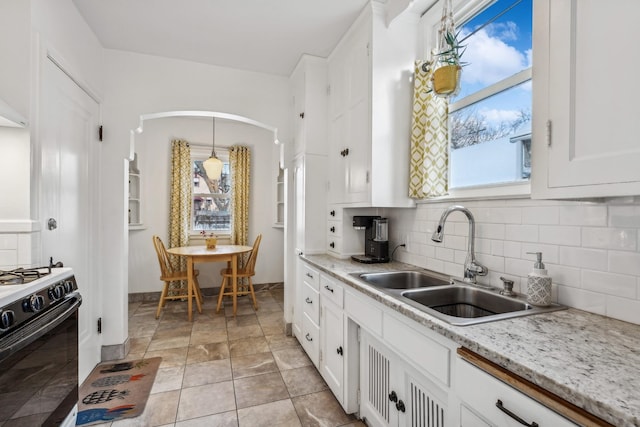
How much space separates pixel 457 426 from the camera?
3.24 feet

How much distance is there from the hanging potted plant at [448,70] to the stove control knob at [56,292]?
204 centimetres

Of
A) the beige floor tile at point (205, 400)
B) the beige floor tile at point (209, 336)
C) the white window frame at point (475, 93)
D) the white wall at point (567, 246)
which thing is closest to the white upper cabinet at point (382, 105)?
the white window frame at point (475, 93)

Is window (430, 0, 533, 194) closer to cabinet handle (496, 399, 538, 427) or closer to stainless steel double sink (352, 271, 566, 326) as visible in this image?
stainless steel double sink (352, 271, 566, 326)

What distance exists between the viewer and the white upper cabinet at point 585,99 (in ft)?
2.64

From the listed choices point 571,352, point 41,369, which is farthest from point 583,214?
point 41,369

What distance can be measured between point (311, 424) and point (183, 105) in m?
2.76

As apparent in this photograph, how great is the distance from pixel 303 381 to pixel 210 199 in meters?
3.36

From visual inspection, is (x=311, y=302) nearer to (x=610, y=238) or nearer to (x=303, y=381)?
(x=303, y=381)

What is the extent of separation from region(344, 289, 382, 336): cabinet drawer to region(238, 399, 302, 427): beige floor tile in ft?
2.50

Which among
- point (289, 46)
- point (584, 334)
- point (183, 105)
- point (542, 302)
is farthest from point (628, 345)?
point (183, 105)

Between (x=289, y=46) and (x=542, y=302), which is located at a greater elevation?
(x=289, y=46)

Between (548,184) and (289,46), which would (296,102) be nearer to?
(289,46)

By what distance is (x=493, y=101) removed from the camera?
168 cm

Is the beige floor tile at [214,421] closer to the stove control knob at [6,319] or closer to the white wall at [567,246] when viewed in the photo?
the stove control knob at [6,319]
